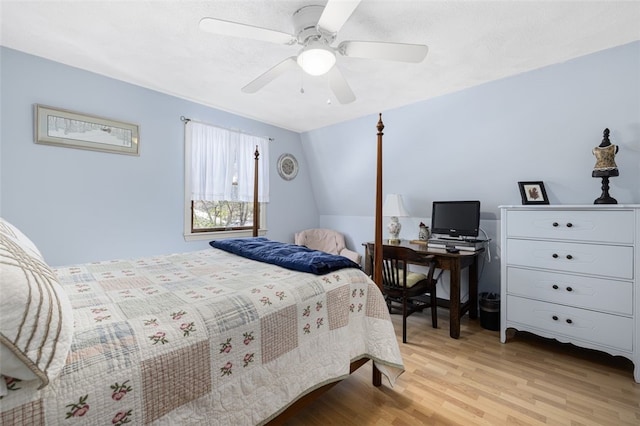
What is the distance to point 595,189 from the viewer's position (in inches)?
94.4

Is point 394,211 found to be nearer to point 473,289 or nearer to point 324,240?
point 473,289

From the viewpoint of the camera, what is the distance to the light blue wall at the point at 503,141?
2.19m

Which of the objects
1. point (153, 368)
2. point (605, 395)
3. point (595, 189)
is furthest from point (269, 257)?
point (595, 189)

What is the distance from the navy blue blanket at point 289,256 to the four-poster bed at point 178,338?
0.09ft

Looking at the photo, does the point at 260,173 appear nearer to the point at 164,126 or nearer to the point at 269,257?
the point at 164,126

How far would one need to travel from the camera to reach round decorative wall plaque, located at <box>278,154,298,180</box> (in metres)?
4.26

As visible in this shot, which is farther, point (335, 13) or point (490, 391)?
point (490, 391)

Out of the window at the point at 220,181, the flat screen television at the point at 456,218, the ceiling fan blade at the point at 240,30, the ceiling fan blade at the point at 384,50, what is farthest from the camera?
the window at the point at 220,181

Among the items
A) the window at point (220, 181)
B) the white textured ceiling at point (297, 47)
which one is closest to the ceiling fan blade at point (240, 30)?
the white textured ceiling at point (297, 47)

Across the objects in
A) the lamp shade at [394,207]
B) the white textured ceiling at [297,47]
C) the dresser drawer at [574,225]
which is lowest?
the dresser drawer at [574,225]

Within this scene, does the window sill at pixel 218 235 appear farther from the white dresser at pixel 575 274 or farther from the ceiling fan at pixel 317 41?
the white dresser at pixel 575 274

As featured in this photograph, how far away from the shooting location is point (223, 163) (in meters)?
3.57

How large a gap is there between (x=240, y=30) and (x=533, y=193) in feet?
9.05

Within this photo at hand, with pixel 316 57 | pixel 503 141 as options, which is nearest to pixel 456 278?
pixel 503 141
